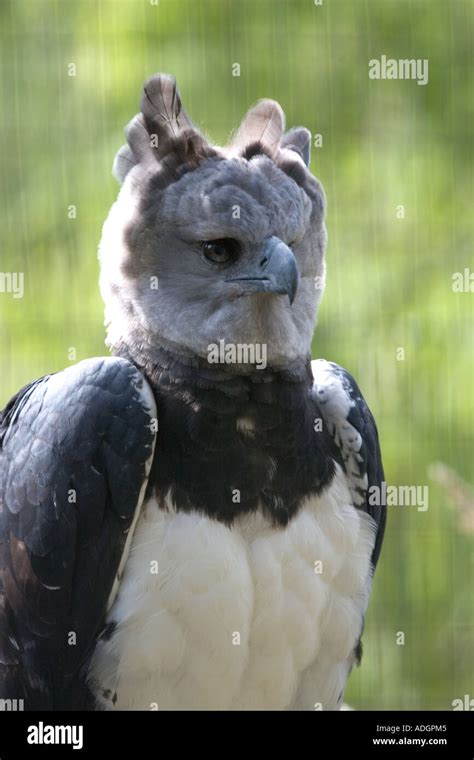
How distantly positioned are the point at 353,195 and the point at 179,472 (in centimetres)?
277

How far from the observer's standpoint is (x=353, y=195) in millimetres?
4859

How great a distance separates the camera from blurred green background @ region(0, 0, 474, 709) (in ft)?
15.2

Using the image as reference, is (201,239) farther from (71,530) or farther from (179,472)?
(71,530)

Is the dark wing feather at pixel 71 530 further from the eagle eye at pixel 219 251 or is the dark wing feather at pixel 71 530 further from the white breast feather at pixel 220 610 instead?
the eagle eye at pixel 219 251

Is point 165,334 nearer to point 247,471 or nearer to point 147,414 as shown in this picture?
point 147,414

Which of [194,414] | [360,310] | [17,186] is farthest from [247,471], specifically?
[17,186]

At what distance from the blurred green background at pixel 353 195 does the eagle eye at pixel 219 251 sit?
2.17 m

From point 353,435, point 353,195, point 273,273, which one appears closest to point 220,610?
point 353,435

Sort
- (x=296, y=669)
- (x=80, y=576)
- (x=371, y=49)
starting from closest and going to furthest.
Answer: (x=80, y=576) < (x=296, y=669) < (x=371, y=49)

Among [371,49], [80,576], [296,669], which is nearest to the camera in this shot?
[80,576]

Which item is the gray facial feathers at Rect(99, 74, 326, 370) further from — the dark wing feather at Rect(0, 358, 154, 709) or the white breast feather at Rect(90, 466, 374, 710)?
the white breast feather at Rect(90, 466, 374, 710)

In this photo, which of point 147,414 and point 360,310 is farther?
point 360,310

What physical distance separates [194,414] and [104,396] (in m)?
0.18

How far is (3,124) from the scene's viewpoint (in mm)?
5023
